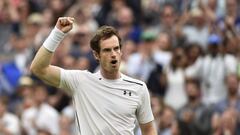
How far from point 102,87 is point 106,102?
16cm

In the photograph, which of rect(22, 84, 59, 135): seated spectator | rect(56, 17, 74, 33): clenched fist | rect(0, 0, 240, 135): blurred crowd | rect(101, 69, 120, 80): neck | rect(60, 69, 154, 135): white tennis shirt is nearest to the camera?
rect(56, 17, 74, 33): clenched fist

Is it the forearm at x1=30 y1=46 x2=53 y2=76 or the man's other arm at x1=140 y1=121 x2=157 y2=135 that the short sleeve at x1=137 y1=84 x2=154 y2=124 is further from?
the forearm at x1=30 y1=46 x2=53 y2=76

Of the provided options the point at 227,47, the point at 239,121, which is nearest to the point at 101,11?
the point at 227,47

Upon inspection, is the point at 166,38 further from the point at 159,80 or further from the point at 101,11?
the point at 101,11

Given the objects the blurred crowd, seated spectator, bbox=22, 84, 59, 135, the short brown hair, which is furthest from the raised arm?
seated spectator, bbox=22, 84, 59, 135

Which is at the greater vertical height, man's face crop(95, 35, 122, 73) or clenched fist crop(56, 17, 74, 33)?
clenched fist crop(56, 17, 74, 33)

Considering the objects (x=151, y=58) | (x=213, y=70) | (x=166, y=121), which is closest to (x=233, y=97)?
(x=213, y=70)

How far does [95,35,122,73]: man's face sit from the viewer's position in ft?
26.0

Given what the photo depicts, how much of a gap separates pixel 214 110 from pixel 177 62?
146 cm

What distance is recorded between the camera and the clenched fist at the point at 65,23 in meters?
7.89

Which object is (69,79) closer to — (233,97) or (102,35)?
(102,35)

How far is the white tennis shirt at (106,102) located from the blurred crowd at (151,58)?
4.19 metres

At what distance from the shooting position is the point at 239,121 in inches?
479

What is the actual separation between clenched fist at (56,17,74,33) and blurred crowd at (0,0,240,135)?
4.77 m
